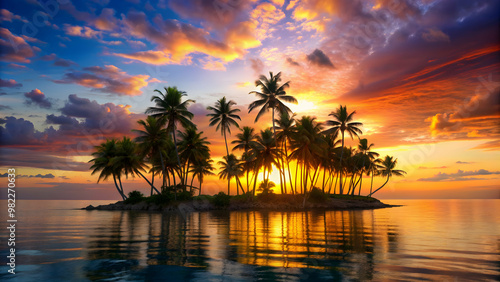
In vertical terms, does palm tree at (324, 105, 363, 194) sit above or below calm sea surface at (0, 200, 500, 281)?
above

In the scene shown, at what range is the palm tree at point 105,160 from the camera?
5144 cm

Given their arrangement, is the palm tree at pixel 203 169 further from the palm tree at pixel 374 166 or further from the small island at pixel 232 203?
the palm tree at pixel 374 166

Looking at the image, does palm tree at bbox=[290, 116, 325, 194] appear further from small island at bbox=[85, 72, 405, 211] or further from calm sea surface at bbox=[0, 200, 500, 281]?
calm sea surface at bbox=[0, 200, 500, 281]

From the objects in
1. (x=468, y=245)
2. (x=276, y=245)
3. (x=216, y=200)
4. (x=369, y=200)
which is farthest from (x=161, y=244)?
(x=369, y=200)

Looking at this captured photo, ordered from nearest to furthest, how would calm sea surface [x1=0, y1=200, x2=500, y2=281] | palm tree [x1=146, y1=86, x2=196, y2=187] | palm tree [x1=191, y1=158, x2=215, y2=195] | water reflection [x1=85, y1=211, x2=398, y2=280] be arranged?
calm sea surface [x1=0, y1=200, x2=500, y2=281]
water reflection [x1=85, y1=211, x2=398, y2=280]
palm tree [x1=146, y1=86, x2=196, y2=187]
palm tree [x1=191, y1=158, x2=215, y2=195]

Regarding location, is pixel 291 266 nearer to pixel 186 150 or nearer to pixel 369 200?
pixel 186 150

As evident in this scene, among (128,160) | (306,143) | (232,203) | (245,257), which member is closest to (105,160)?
(128,160)

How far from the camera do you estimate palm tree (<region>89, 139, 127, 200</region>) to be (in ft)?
169

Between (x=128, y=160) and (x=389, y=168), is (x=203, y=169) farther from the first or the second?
(x=389, y=168)

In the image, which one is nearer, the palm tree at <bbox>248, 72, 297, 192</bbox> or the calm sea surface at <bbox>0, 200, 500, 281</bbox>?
the calm sea surface at <bbox>0, 200, 500, 281</bbox>

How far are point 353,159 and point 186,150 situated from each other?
40.3 metres

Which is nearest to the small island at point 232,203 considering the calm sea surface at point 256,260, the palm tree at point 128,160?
the palm tree at point 128,160

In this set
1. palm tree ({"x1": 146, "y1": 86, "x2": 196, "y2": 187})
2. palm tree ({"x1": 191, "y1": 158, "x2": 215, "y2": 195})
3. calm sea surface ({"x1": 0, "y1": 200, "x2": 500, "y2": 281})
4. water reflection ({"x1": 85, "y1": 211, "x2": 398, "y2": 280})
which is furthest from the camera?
palm tree ({"x1": 191, "y1": 158, "x2": 215, "y2": 195})

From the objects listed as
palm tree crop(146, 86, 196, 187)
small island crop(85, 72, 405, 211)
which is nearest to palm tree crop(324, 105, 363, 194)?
small island crop(85, 72, 405, 211)
